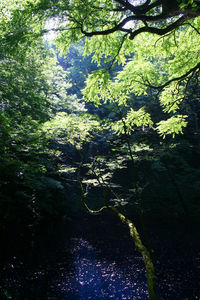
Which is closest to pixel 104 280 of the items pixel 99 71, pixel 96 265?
pixel 96 265

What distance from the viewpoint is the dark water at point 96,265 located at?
6.19 m

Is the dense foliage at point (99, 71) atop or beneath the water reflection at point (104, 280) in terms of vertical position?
atop

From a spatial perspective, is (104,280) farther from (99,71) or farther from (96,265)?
(99,71)

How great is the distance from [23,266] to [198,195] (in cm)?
1072

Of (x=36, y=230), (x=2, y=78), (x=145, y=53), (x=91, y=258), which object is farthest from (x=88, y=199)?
(x=145, y=53)

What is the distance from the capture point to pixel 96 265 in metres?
8.19

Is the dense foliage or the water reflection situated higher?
the dense foliage

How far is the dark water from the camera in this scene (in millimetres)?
6191

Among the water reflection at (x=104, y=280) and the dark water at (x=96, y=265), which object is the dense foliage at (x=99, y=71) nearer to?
the dark water at (x=96, y=265)

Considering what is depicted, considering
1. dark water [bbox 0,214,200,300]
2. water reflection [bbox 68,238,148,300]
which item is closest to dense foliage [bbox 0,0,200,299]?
dark water [bbox 0,214,200,300]

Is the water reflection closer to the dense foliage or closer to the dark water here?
the dark water

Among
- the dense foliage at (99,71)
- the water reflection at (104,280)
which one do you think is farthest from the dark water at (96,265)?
the dense foliage at (99,71)

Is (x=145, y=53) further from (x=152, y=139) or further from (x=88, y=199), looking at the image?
(x=88, y=199)

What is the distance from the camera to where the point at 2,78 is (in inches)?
294
